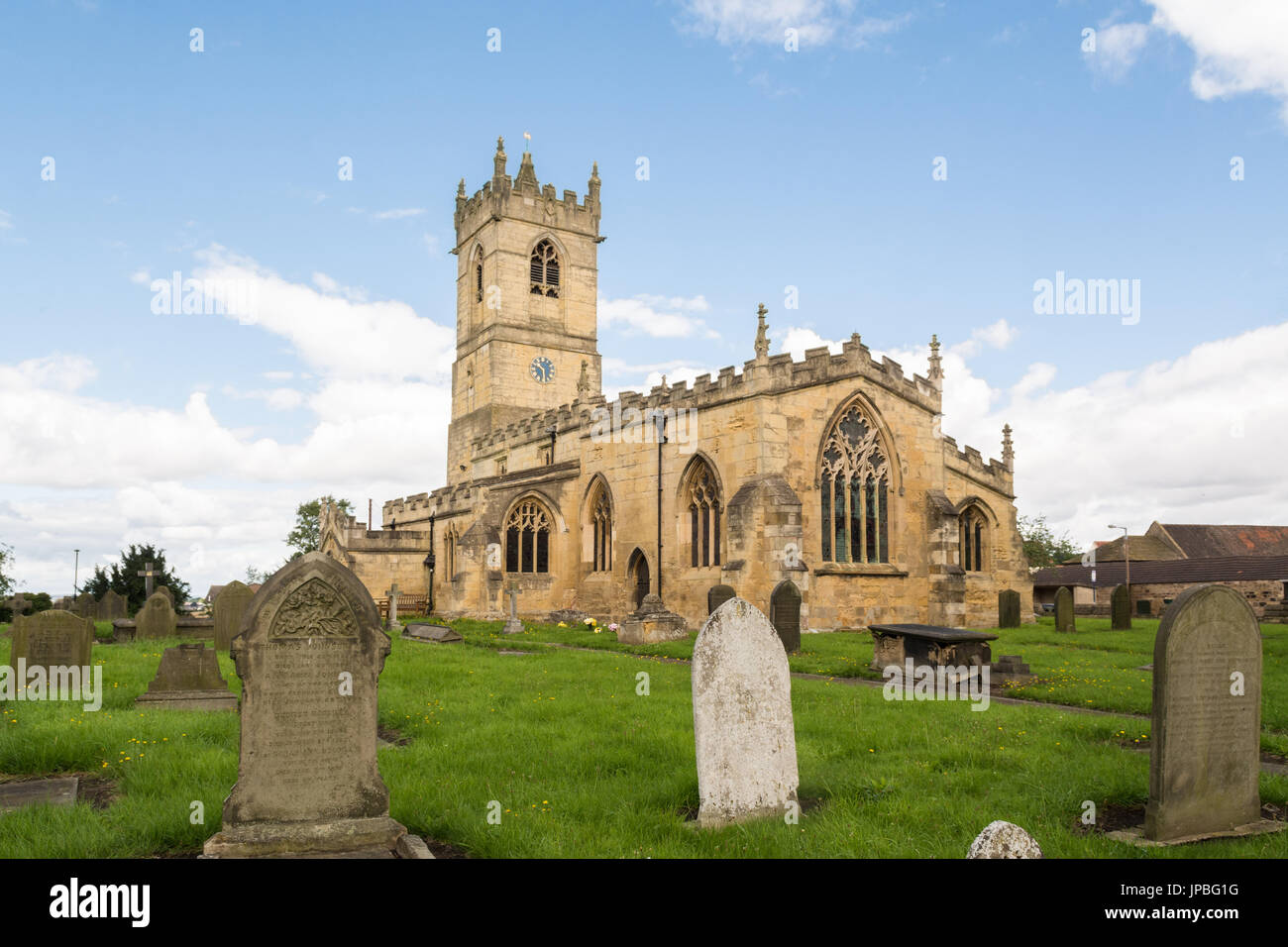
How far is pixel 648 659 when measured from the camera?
16.7 meters

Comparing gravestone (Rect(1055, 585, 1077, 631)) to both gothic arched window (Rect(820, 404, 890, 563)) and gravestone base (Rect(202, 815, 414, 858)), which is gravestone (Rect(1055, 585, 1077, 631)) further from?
gravestone base (Rect(202, 815, 414, 858))

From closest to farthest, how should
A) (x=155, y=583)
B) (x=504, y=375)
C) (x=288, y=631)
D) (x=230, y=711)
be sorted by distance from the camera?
(x=288, y=631) < (x=230, y=711) < (x=155, y=583) < (x=504, y=375)

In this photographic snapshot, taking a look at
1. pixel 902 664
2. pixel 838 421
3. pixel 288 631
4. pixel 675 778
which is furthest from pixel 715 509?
pixel 288 631

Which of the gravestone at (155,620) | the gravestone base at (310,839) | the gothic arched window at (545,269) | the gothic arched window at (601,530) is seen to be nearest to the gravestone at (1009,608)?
the gothic arched window at (601,530)

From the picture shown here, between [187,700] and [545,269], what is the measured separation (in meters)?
37.9

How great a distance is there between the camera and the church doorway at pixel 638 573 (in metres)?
27.0

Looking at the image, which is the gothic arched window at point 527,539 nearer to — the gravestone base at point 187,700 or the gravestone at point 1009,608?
the gravestone at point 1009,608

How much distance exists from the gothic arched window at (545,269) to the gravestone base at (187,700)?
36.8m

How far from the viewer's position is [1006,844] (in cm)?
377

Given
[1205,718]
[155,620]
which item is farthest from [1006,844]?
[155,620]

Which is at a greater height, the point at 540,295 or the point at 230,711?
the point at 540,295

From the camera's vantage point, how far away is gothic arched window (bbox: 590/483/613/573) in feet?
93.5

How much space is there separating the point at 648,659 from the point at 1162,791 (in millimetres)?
11695
